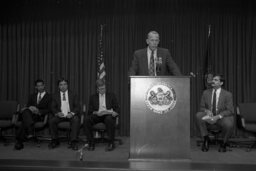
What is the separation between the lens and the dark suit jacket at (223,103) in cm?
559

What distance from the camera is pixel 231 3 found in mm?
7270

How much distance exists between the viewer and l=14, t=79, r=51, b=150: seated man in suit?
19.2 ft

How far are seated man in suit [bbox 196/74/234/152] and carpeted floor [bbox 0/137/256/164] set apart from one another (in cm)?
28

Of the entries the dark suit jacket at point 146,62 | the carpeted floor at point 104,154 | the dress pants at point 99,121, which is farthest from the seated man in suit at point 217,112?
the dark suit jacket at point 146,62

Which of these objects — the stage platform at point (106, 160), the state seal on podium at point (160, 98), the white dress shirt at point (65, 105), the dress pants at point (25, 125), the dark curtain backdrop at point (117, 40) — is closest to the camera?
the stage platform at point (106, 160)

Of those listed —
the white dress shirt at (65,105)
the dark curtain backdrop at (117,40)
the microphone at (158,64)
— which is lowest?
the white dress shirt at (65,105)

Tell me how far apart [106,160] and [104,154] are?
1.93ft

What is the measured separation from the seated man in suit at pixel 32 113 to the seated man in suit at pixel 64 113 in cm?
24

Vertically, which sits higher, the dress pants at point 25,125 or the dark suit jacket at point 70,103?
the dark suit jacket at point 70,103

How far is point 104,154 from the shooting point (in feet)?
17.2

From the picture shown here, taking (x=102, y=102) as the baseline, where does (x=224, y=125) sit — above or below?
below

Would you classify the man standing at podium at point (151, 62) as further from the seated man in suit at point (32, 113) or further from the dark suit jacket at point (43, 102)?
the dark suit jacket at point (43, 102)

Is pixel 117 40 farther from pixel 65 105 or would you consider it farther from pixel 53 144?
pixel 53 144

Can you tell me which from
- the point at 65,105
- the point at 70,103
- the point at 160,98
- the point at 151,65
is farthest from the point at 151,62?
the point at 65,105
